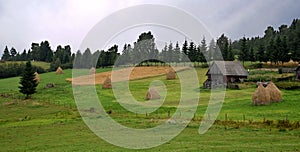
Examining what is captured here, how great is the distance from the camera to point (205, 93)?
5744cm

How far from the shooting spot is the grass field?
2283 centimetres

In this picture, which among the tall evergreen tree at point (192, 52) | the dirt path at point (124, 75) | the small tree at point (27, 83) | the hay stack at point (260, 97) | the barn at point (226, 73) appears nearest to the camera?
the hay stack at point (260, 97)

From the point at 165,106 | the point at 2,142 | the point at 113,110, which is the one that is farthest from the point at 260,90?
the point at 2,142

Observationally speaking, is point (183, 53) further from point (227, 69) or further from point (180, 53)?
point (227, 69)

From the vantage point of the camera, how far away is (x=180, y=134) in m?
27.8

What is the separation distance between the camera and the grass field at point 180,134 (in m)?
22.8

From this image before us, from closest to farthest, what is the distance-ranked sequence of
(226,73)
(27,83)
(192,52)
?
(27,83) < (226,73) < (192,52)

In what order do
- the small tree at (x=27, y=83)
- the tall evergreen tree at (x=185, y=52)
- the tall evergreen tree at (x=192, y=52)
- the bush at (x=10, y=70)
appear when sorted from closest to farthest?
1. the small tree at (x=27, y=83)
2. the tall evergreen tree at (x=192, y=52)
3. the tall evergreen tree at (x=185, y=52)
4. the bush at (x=10, y=70)

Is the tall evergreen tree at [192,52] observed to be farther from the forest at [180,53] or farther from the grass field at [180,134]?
the grass field at [180,134]

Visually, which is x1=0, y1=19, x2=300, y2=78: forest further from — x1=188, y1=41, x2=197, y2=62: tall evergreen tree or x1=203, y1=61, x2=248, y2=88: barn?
x1=203, y1=61, x2=248, y2=88: barn

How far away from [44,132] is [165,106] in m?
18.8

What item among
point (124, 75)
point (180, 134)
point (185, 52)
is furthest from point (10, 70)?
point (180, 134)

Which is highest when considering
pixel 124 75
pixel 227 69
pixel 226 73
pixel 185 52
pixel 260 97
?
pixel 185 52

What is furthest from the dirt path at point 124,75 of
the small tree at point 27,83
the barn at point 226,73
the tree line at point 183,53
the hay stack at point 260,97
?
the hay stack at point 260,97
